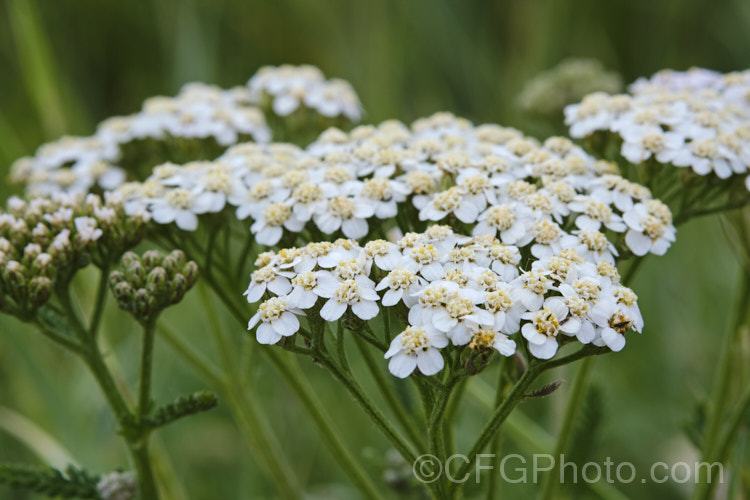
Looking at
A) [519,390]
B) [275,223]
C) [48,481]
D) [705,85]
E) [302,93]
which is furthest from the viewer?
[302,93]

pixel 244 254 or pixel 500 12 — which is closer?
pixel 244 254

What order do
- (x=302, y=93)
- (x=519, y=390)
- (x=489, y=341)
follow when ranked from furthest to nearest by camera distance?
(x=302, y=93)
(x=519, y=390)
(x=489, y=341)

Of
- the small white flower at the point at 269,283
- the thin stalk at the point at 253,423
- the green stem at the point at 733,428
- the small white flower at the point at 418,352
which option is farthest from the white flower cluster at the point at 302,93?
the green stem at the point at 733,428

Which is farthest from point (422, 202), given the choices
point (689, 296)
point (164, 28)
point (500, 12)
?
point (500, 12)

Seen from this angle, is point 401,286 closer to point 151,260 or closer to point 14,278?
point 151,260

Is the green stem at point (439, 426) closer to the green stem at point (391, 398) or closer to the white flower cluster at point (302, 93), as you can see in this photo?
the green stem at point (391, 398)

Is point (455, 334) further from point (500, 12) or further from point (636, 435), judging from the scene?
point (500, 12)

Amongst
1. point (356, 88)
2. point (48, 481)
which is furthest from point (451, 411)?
point (356, 88)
